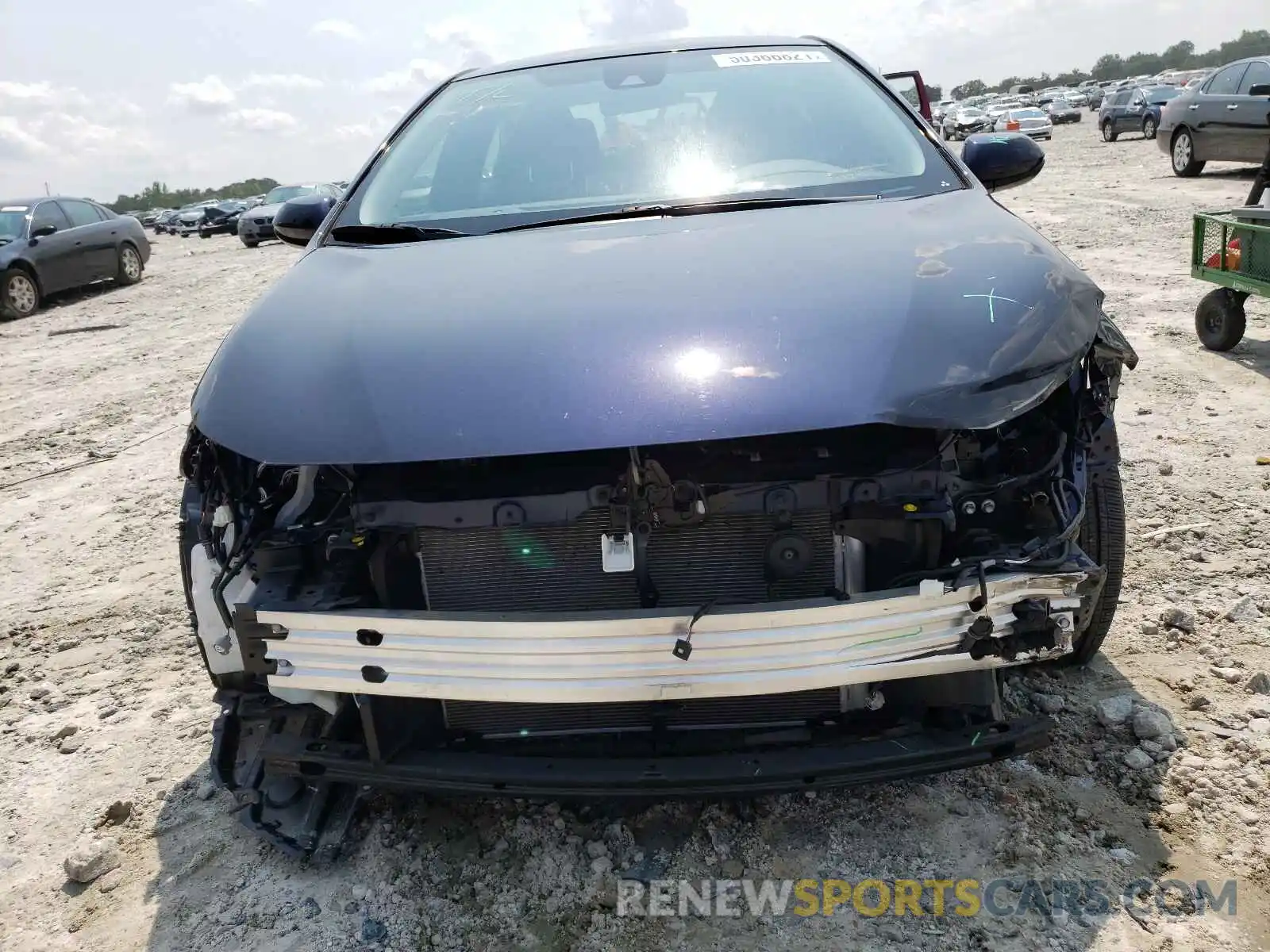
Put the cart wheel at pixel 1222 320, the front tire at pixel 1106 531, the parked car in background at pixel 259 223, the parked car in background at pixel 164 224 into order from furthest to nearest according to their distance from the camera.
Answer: the parked car in background at pixel 164 224 → the parked car in background at pixel 259 223 → the cart wheel at pixel 1222 320 → the front tire at pixel 1106 531

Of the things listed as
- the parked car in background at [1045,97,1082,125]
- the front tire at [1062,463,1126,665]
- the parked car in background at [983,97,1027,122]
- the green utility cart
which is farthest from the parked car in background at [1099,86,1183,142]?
the front tire at [1062,463,1126,665]

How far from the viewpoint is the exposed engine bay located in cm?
168

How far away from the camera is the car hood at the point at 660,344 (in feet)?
5.24

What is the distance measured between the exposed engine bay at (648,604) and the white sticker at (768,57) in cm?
159

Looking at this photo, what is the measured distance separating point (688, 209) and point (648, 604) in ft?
3.47

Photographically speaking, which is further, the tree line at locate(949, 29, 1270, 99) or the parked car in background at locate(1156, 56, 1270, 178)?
the tree line at locate(949, 29, 1270, 99)

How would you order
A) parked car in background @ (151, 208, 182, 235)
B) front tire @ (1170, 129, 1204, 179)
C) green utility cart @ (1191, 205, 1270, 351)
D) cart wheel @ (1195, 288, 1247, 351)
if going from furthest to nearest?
1. parked car in background @ (151, 208, 182, 235)
2. front tire @ (1170, 129, 1204, 179)
3. cart wheel @ (1195, 288, 1247, 351)
4. green utility cart @ (1191, 205, 1270, 351)

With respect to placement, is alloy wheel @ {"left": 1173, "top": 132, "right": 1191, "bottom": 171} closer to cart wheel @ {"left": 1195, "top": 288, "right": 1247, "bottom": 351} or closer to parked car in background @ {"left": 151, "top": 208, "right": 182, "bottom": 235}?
cart wheel @ {"left": 1195, "top": 288, "right": 1247, "bottom": 351}

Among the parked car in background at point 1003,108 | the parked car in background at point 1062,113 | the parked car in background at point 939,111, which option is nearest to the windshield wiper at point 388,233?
the parked car in background at point 939,111

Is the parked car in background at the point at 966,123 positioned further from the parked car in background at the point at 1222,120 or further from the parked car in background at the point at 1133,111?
the parked car in background at the point at 1222,120
